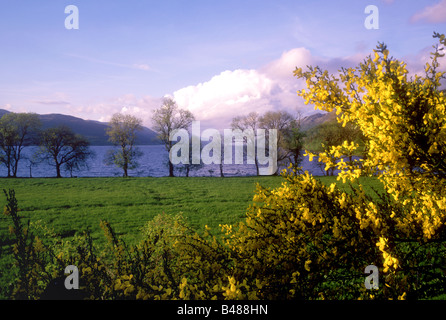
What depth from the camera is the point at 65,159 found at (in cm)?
4109

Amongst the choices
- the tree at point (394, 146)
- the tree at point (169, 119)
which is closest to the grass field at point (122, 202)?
the tree at point (169, 119)

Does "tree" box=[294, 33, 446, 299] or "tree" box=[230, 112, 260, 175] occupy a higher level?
"tree" box=[230, 112, 260, 175]

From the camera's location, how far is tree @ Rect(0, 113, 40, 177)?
3528 centimetres

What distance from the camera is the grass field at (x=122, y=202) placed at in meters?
14.8

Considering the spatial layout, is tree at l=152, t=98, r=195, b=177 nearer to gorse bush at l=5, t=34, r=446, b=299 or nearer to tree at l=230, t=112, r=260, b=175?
tree at l=230, t=112, r=260, b=175

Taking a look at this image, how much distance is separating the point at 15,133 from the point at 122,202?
988 inches

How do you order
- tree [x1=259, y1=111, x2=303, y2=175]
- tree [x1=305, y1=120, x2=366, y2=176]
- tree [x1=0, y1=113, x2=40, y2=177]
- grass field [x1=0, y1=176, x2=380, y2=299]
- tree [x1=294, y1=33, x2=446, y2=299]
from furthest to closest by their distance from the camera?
tree [x1=259, y1=111, x2=303, y2=175]
tree [x1=0, y1=113, x2=40, y2=177]
tree [x1=305, y1=120, x2=366, y2=176]
grass field [x1=0, y1=176, x2=380, y2=299]
tree [x1=294, y1=33, x2=446, y2=299]

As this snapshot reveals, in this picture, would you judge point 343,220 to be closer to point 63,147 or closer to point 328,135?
point 328,135

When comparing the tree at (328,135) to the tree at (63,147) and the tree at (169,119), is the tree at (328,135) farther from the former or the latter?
the tree at (63,147)

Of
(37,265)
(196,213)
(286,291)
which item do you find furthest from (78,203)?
(286,291)

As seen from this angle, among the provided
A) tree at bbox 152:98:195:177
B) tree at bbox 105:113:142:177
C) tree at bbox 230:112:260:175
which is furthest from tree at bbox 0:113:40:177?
tree at bbox 230:112:260:175

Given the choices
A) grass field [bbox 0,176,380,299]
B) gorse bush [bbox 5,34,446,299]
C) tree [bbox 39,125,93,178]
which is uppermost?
tree [bbox 39,125,93,178]

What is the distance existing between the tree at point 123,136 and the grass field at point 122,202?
284 inches
